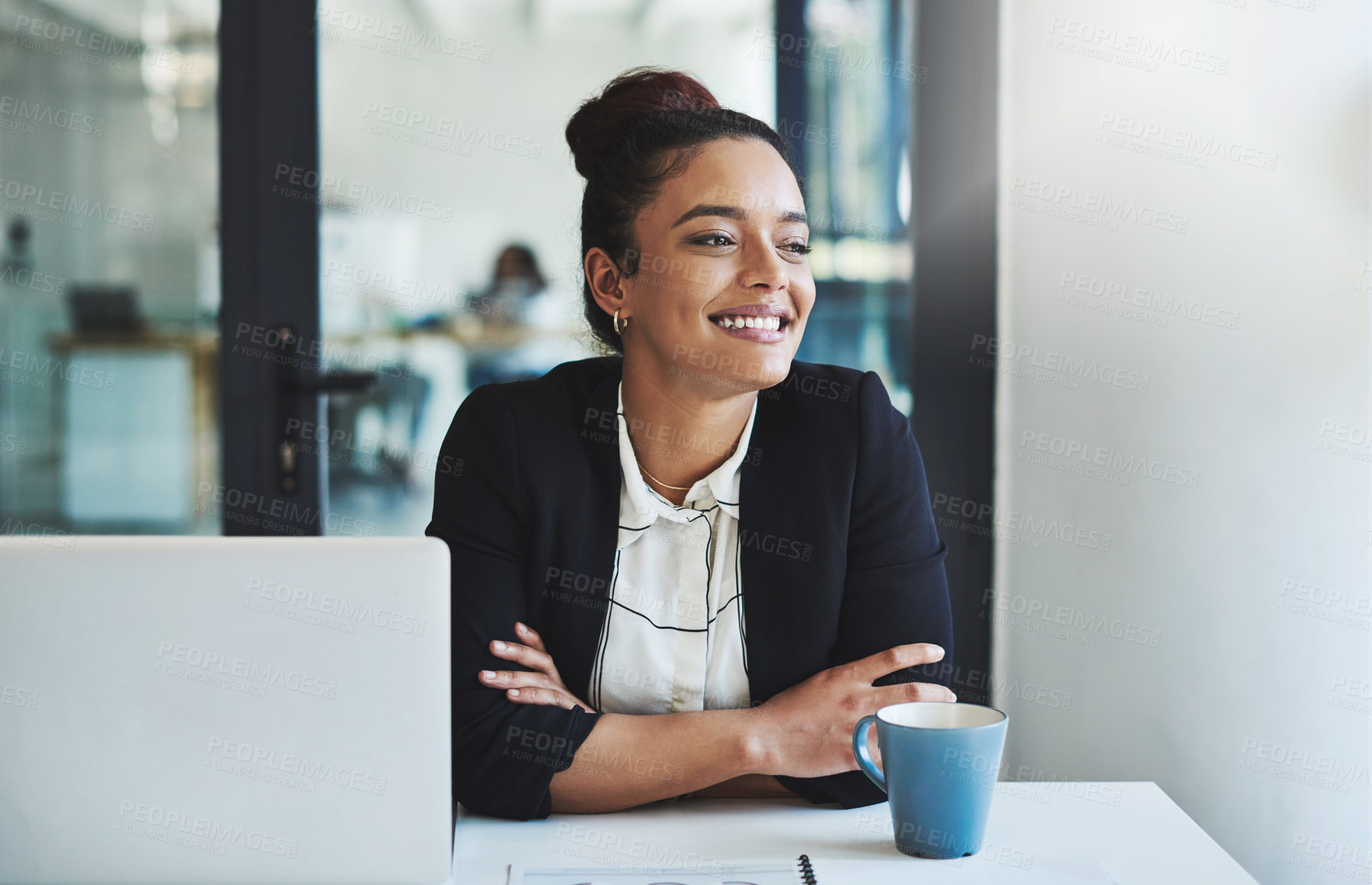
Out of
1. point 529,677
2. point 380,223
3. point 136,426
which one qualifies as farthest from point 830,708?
point 136,426

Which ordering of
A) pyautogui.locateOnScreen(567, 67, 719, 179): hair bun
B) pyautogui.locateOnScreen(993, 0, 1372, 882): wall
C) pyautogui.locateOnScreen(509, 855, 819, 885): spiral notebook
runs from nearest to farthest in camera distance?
1. pyautogui.locateOnScreen(509, 855, 819, 885): spiral notebook
2. pyautogui.locateOnScreen(567, 67, 719, 179): hair bun
3. pyautogui.locateOnScreen(993, 0, 1372, 882): wall

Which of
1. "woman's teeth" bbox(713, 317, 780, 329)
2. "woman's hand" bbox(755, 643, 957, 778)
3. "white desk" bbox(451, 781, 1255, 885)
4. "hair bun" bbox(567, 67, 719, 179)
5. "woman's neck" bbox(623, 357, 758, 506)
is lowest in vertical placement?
"white desk" bbox(451, 781, 1255, 885)

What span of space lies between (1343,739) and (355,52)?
2151 mm

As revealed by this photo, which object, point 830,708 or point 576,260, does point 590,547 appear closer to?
point 830,708

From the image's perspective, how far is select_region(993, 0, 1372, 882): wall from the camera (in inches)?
66.3

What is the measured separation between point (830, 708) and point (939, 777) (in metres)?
0.28

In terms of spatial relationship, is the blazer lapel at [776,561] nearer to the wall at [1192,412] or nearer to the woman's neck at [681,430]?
the woman's neck at [681,430]

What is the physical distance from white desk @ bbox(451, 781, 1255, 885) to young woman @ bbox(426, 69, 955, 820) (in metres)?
0.07

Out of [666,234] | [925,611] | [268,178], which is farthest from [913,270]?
[268,178]

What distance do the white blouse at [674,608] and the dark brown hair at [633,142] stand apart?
33 cm

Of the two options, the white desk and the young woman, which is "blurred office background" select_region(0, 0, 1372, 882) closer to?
the young woman

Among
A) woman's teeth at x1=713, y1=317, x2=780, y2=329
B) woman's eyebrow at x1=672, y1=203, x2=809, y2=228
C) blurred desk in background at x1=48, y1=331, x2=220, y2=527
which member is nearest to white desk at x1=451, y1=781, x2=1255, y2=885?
woman's teeth at x1=713, y1=317, x2=780, y2=329

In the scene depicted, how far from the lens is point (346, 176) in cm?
217

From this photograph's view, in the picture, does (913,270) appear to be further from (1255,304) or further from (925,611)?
(925,611)
